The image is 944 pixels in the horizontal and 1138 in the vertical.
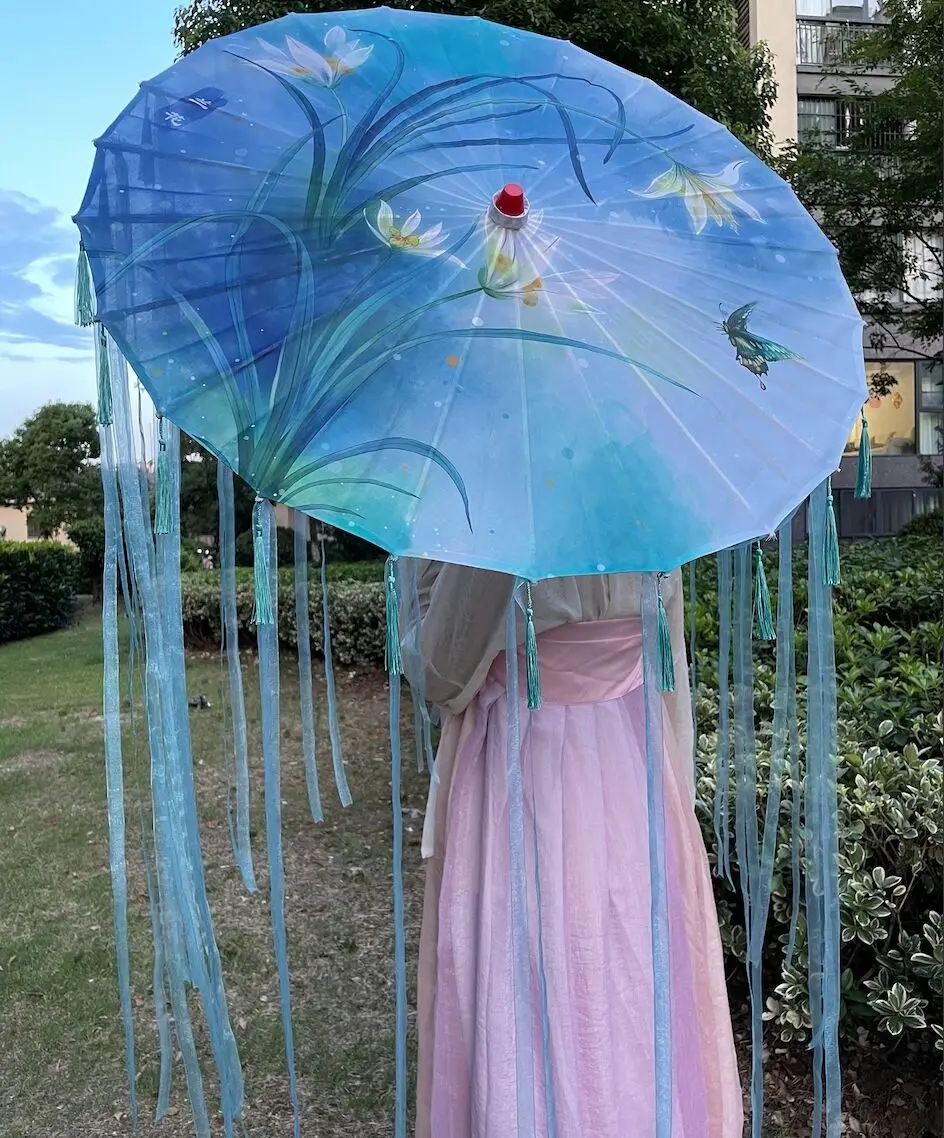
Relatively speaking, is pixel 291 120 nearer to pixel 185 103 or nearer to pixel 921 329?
pixel 185 103

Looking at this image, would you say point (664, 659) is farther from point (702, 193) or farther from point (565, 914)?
point (702, 193)

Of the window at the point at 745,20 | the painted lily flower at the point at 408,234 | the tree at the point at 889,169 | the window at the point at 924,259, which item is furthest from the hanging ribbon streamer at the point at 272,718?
the window at the point at 745,20

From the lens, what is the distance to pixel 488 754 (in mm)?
1669

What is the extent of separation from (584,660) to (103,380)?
2.99 feet

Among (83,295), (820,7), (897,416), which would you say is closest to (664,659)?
(83,295)

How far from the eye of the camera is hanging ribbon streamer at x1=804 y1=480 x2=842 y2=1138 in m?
1.53

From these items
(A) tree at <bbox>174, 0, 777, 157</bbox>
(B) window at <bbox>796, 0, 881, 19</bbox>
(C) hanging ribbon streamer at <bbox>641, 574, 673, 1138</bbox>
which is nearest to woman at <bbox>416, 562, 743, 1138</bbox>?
(C) hanging ribbon streamer at <bbox>641, 574, 673, 1138</bbox>

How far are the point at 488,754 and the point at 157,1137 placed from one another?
1824 mm

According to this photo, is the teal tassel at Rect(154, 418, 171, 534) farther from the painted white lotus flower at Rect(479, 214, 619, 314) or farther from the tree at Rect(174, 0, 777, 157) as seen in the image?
the tree at Rect(174, 0, 777, 157)

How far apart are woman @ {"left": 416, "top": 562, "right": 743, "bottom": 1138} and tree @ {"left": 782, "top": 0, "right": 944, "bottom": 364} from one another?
8.50 metres

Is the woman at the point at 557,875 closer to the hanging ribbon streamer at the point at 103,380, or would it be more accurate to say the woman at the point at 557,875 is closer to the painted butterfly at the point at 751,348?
the painted butterfly at the point at 751,348

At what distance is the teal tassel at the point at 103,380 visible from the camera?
1.40 metres

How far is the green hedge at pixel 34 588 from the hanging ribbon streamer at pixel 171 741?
11878 millimetres

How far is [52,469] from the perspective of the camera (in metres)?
21.8
